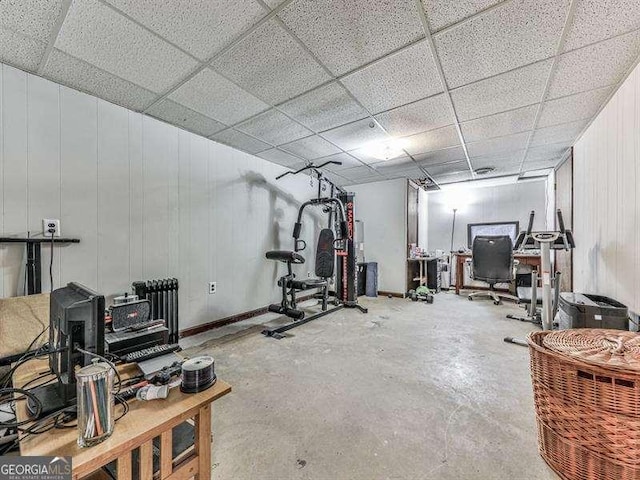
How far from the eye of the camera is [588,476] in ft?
3.55

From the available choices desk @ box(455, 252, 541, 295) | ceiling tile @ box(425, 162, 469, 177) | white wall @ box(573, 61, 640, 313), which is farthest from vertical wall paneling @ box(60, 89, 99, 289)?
desk @ box(455, 252, 541, 295)

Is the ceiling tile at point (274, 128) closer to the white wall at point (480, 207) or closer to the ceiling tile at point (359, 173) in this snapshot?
the ceiling tile at point (359, 173)

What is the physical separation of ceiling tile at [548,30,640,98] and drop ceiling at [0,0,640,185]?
0.04 ft

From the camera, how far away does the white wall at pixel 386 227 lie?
5.39 m

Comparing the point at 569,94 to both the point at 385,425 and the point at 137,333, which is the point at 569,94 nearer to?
the point at 385,425

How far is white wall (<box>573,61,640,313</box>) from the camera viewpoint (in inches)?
80.1

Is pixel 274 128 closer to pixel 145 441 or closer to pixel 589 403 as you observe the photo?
pixel 145 441

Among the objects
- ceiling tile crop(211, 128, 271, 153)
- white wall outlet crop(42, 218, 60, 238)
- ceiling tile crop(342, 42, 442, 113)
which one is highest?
ceiling tile crop(342, 42, 442, 113)

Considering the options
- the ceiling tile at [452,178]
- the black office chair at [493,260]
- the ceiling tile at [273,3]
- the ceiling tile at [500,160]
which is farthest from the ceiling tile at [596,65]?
the ceiling tile at [452,178]

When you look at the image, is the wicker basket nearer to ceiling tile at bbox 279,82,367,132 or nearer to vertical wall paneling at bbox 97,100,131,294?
ceiling tile at bbox 279,82,367,132

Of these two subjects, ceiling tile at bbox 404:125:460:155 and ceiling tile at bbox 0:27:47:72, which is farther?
ceiling tile at bbox 404:125:460:155

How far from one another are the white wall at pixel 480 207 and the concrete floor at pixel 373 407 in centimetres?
366

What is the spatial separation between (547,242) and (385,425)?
8.65ft

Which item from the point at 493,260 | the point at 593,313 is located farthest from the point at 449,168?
the point at 593,313
